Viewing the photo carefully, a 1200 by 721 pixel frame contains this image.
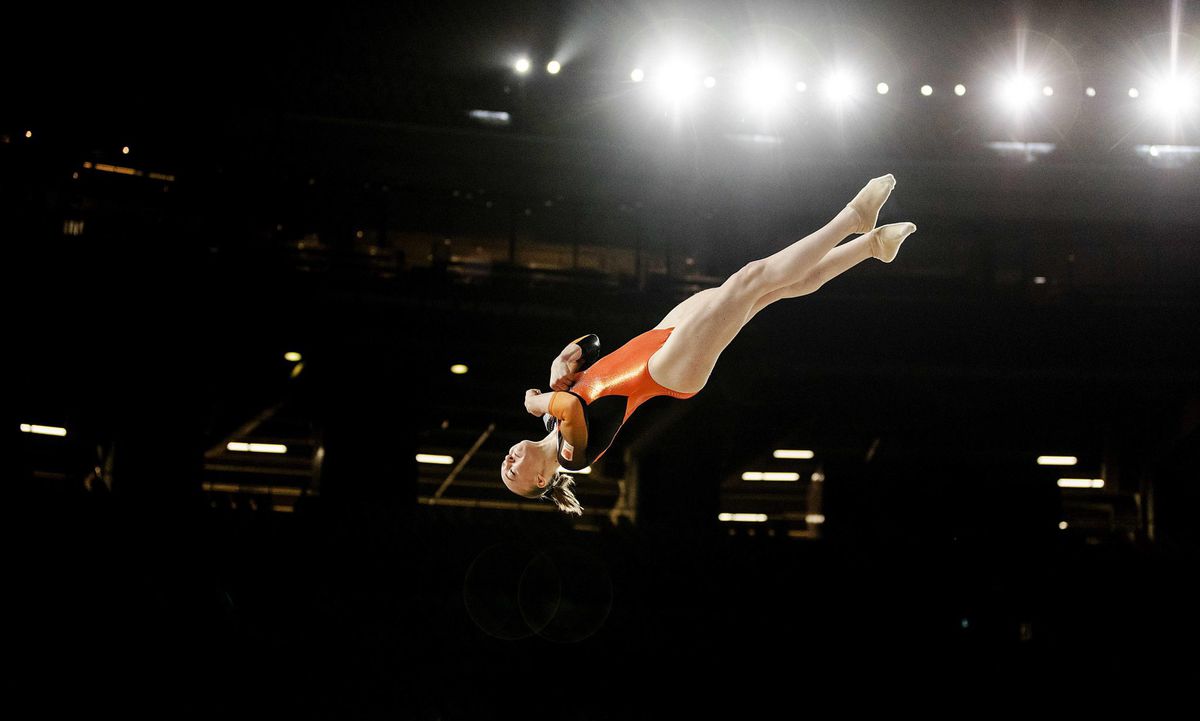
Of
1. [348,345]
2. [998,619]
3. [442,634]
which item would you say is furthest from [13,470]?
[998,619]

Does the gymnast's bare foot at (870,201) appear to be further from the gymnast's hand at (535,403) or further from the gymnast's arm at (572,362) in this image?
the gymnast's hand at (535,403)

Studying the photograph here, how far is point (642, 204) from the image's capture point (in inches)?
466

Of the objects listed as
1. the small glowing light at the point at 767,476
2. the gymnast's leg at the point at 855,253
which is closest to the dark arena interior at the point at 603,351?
the small glowing light at the point at 767,476

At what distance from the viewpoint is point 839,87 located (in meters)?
10.6

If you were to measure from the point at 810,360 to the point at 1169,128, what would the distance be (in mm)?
4476

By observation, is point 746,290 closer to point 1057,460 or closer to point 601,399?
point 601,399

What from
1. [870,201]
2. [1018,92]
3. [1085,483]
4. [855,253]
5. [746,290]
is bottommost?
[1085,483]

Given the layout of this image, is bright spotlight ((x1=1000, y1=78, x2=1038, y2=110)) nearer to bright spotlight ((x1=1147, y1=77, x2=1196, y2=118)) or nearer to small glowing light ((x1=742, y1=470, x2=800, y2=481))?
bright spotlight ((x1=1147, y1=77, x2=1196, y2=118))

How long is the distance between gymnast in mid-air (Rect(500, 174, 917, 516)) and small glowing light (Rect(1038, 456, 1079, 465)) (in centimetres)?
871

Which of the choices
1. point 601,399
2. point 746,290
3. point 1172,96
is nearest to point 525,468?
point 601,399

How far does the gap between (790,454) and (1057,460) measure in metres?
3.04

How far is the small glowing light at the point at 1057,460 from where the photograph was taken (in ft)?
38.1

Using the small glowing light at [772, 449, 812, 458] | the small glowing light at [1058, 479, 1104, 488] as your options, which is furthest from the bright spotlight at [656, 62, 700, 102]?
the small glowing light at [1058, 479, 1104, 488]

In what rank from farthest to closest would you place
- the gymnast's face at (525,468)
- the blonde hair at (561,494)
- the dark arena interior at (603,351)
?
the dark arena interior at (603,351), the blonde hair at (561,494), the gymnast's face at (525,468)
